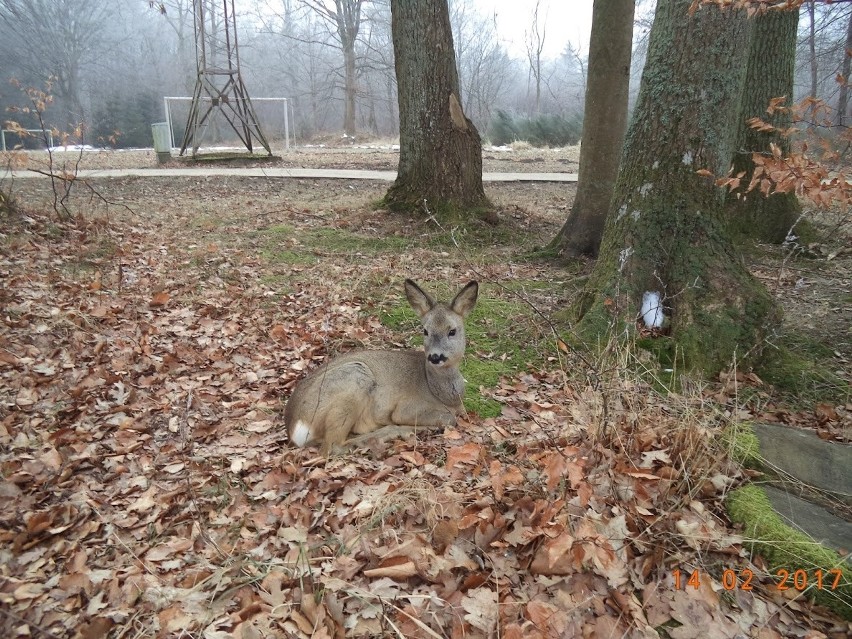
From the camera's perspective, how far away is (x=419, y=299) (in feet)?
16.6

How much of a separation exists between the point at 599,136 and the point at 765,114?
2533 mm

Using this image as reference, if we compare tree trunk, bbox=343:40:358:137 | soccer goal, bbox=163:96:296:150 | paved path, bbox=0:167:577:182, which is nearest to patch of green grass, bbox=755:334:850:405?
paved path, bbox=0:167:577:182

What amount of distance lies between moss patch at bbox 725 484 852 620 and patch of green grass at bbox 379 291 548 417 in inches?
85.7

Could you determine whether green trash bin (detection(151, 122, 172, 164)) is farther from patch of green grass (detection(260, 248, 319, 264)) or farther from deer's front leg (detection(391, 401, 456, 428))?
deer's front leg (detection(391, 401, 456, 428))

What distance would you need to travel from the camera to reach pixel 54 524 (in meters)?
3.57

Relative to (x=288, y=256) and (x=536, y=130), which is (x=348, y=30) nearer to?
(x=536, y=130)

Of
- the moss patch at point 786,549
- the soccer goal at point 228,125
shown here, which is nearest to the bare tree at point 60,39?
the soccer goal at point 228,125

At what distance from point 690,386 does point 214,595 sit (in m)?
3.70

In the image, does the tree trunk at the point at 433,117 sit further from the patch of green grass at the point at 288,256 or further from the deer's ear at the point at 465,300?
the deer's ear at the point at 465,300

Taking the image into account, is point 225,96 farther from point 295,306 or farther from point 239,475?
point 239,475

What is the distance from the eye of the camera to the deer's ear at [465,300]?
500 cm

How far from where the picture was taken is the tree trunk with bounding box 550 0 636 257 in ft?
27.6

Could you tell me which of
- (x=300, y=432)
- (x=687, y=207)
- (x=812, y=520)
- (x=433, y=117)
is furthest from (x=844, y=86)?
(x=433, y=117)
